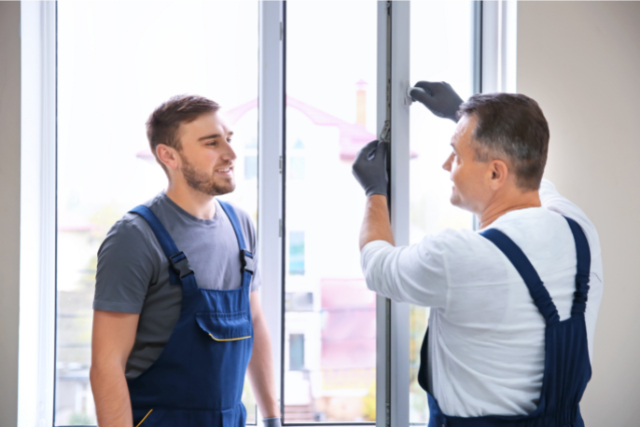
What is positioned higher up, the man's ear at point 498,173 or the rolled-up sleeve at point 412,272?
the man's ear at point 498,173

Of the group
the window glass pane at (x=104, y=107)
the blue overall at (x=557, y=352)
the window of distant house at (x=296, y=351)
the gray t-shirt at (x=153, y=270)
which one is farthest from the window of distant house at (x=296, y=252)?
the blue overall at (x=557, y=352)

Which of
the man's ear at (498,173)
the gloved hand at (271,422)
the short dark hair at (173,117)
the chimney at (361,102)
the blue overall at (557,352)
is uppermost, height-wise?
the chimney at (361,102)

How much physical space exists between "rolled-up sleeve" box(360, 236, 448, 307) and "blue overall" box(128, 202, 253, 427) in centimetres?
42

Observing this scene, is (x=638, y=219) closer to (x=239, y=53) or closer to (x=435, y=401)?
(x=435, y=401)

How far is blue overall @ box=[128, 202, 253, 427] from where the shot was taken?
1.05 metres

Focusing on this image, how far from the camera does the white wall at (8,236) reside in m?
1.32

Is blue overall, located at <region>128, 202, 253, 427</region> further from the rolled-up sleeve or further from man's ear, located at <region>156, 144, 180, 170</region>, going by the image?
the rolled-up sleeve

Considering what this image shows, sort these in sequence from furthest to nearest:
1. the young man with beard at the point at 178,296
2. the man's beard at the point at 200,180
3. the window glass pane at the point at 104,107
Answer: the window glass pane at the point at 104,107 → the man's beard at the point at 200,180 → the young man with beard at the point at 178,296

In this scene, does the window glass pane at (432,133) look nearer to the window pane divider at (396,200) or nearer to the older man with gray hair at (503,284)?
the window pane divider at (396,200)

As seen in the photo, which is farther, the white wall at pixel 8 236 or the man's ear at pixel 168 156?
the white wall at pixel 8 236

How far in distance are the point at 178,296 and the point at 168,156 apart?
38 centimetres

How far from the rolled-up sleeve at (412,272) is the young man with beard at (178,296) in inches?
16.6

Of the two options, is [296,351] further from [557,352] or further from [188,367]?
[557,352]

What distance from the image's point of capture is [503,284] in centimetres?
83
